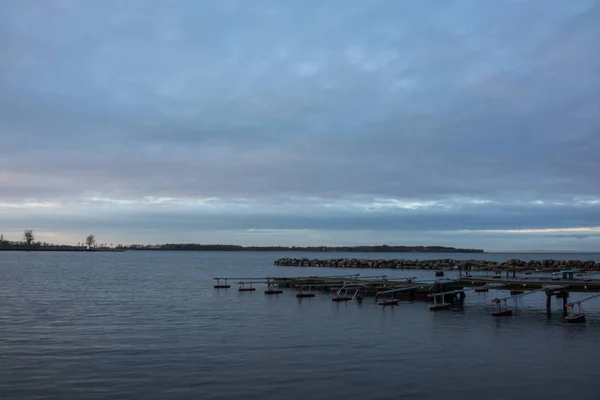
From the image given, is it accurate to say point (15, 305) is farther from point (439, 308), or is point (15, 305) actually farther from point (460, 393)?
point (460, 393)

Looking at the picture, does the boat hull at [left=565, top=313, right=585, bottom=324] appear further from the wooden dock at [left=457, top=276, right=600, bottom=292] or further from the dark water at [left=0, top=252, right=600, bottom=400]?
the wooden dock at [left=457, top=276, right=600, bottom=292]

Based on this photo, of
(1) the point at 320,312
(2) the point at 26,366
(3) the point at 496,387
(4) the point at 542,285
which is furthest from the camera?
(4) the point at 542,285

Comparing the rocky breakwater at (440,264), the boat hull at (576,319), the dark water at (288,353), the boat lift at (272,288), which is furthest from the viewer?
the rocky breakwater at (440,264)

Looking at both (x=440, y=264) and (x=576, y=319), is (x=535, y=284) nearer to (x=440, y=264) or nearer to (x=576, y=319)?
(x=576, y=319)

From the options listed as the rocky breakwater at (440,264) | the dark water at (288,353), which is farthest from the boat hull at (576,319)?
the rocky breakwater at (440,264)

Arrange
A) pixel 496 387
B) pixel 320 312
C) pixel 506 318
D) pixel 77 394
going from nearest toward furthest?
pixel 77 394, pixel 496 387, pixel 506 318, pixel 320 312

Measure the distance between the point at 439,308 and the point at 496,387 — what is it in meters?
21.5

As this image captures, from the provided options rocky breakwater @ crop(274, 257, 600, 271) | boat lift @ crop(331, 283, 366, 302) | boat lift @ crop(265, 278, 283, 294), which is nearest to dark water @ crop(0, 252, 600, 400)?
boat lift @ crop(331, 283, 366, 302)

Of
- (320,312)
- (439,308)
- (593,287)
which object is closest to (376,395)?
(320,312)

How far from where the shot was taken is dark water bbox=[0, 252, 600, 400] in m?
16.2

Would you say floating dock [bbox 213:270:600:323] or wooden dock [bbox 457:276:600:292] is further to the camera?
wooden dock [bbox 457:276:600:292]

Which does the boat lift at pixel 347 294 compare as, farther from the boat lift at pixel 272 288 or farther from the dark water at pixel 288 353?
the boat lift at pixel 272 288

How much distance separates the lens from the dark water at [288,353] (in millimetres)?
16188

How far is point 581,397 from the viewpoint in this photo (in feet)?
51.8
